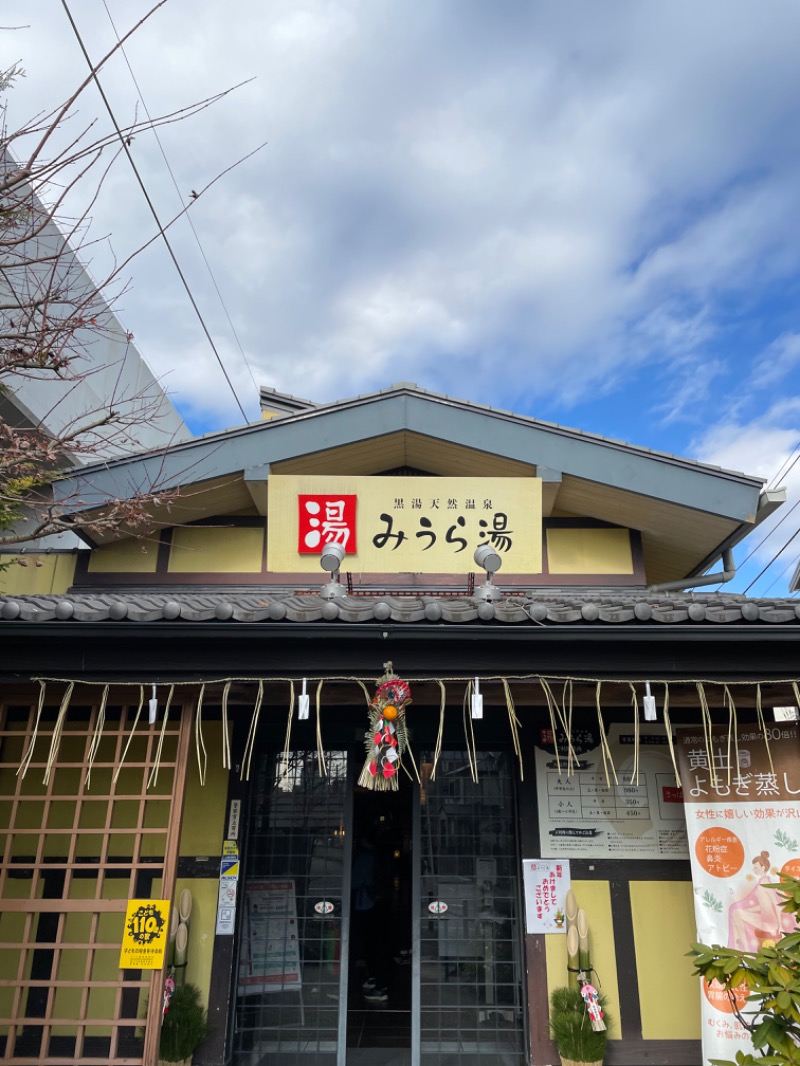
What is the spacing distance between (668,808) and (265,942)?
3665 mm

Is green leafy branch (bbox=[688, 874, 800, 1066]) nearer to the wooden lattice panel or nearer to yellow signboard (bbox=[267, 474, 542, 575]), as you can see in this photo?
the wooden lattice panel

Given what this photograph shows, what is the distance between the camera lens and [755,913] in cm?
539

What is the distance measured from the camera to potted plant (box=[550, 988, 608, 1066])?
5.61m

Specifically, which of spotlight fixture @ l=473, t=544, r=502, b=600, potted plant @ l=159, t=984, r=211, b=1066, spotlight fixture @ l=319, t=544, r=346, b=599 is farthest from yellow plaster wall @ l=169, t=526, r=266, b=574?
potted plant @ l=159, t=984, r=211, b=1066

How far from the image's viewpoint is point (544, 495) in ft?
25.3

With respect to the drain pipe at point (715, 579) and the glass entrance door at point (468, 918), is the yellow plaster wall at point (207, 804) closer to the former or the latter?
the glass entrance door at point (468, 918)

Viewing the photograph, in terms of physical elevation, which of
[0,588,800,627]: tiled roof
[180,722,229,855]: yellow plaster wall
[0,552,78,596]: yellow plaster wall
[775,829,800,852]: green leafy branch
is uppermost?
[0,552,78,596]: yellow plaster wall

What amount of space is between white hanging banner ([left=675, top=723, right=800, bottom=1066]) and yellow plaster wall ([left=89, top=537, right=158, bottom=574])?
5.60m

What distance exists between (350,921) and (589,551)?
432 centimetres

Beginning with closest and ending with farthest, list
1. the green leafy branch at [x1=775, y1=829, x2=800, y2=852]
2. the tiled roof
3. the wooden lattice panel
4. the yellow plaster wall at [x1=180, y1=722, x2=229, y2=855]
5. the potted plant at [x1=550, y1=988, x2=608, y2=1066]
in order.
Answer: the tiled roof, the wooden lattice panel, the green leafy branch at [x1=775, y1=829, x2=800, y2=852], the potted plant at [x1=550, y1=988, x2=608, y2=1066], the yellow plaster wall at [x1=180, y1=722, x2=229, y2=855]

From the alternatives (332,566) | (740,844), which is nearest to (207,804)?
(332,566)

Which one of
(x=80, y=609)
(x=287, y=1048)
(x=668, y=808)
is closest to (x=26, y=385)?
(x=80, y=609)

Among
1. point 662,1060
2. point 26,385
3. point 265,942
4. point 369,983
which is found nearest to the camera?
point 662,1060

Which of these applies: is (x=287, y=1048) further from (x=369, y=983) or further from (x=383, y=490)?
(x=383, y=490)
